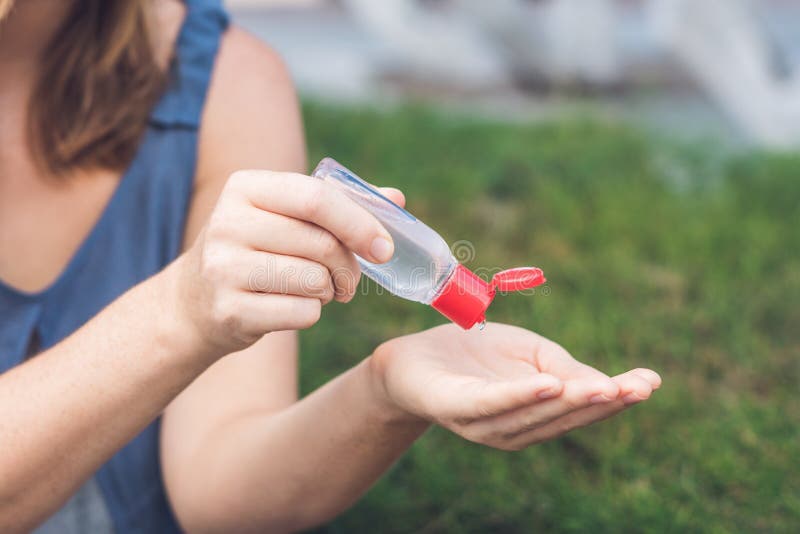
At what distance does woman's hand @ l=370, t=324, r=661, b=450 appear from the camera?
79 centimetres

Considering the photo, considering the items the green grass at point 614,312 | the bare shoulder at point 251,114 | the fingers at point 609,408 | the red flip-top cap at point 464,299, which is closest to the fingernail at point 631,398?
the fingers at point 609,408

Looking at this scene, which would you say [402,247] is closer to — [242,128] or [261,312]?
[261,312]

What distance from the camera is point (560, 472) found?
1614mm

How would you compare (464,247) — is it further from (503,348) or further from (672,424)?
(503,348)

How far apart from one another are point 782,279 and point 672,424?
700 mm

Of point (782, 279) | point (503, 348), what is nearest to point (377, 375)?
point (503, 348)

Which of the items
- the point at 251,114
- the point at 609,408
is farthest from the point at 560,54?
the point at 609,408

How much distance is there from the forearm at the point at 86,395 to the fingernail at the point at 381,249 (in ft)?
0.66

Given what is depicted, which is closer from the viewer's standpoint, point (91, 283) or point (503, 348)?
point (503, 348)

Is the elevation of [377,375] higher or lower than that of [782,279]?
higher

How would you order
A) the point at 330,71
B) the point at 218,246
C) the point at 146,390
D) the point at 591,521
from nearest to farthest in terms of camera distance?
the point at 218,246 → the point at 146,390 → the point at 591,521 → the point at 330,71

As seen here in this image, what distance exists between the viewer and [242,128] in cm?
127

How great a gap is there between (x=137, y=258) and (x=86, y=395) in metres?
0.37

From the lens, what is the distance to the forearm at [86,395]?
2.91 ft
